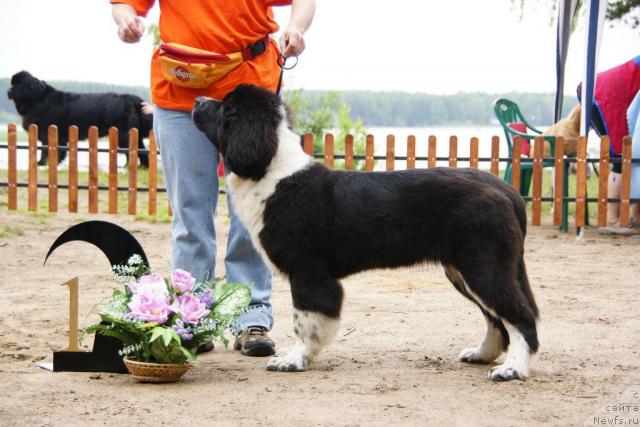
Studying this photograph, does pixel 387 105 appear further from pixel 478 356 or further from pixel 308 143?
pixel 478 356

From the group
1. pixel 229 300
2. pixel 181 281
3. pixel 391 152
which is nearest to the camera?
pixel 181 281

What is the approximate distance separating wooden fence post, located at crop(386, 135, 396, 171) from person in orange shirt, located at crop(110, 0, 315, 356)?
20.6ft

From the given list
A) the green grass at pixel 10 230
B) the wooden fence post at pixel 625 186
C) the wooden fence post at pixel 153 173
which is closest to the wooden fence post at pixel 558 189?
the wooden fence post at pixel 625 186

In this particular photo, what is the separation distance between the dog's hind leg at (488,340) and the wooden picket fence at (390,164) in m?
5.84

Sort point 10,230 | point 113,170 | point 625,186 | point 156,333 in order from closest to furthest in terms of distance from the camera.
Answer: point 156,333 → point 10,230 → point 625,186 → point 113,170

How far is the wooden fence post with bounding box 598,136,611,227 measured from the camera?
10334mm

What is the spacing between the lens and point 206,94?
186 inches

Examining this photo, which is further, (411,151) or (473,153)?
(411,151)

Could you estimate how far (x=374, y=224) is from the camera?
434cm

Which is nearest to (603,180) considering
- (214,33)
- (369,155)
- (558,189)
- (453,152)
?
(558,189)

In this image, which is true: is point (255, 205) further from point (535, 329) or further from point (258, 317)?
point (535, 329)

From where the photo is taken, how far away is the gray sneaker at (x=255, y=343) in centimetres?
482

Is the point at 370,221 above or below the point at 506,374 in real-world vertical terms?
above

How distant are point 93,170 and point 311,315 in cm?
780
